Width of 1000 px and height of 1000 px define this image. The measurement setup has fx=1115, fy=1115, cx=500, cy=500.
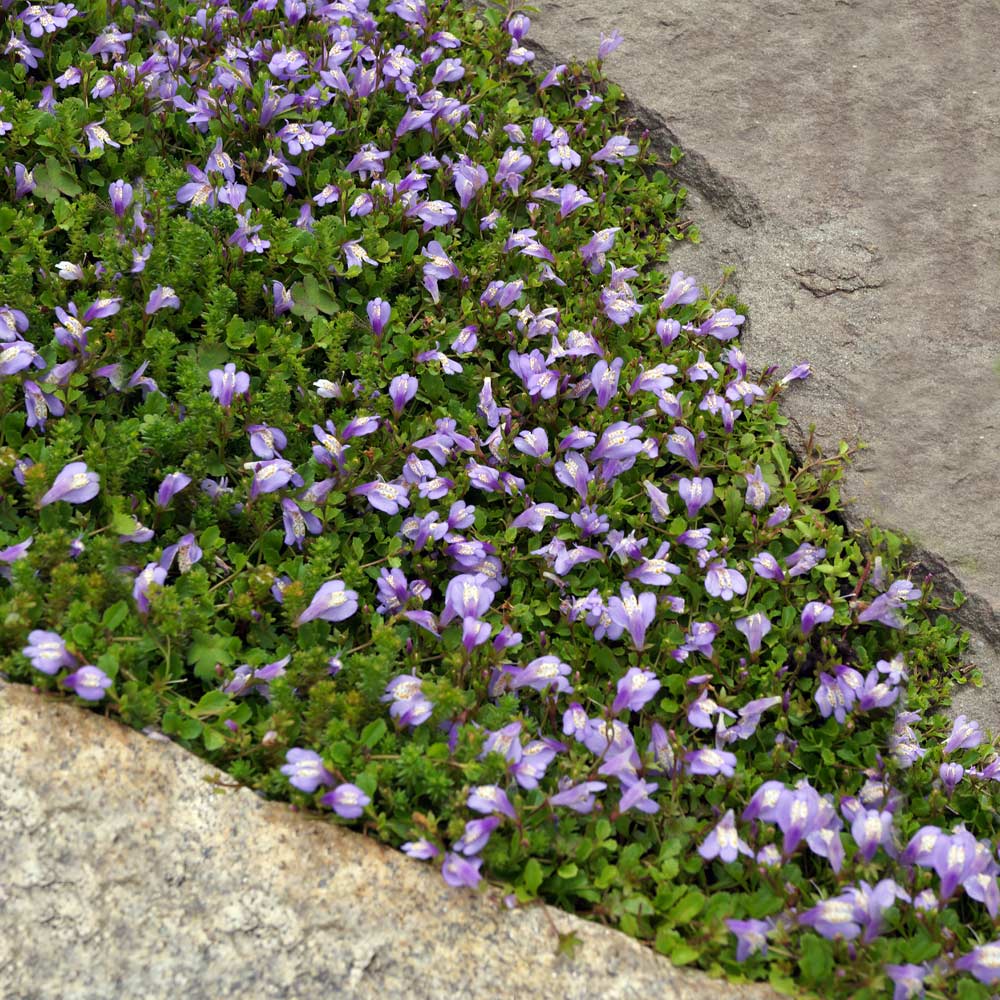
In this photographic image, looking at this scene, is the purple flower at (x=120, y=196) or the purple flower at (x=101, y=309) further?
the purple flower at (x=120, y=196)

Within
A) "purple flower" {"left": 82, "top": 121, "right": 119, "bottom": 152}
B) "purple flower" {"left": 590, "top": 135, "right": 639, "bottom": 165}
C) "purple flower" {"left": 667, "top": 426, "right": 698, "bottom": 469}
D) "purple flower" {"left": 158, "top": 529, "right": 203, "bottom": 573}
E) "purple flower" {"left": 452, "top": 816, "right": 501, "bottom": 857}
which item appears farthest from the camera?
"purple flower" {"left": 590, "top": 135, "right": 639, "bottom": 165}

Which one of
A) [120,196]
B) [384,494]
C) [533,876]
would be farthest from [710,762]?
[120,196]

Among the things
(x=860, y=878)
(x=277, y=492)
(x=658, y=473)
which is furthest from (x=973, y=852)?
(x=277, y=492)

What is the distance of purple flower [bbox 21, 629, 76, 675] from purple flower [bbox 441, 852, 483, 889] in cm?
111

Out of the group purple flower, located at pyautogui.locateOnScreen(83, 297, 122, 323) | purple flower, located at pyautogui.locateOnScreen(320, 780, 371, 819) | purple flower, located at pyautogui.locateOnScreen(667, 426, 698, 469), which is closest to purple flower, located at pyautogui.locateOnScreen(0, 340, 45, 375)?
purple flower, located at pyautogui.locateOnScreen(83, 297, 122, 323)

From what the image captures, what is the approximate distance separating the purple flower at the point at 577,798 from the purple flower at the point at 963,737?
1.29m

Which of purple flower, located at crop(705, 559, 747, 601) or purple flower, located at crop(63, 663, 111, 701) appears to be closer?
purple flower, located at crop(63, 663, 111, 701)

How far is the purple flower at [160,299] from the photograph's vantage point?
381 centimetres

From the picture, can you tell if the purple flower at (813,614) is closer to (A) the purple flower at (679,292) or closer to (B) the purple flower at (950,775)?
(B) the purple flower at (950,775)

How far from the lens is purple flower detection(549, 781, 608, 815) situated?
2.99 m

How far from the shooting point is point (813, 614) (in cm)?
368

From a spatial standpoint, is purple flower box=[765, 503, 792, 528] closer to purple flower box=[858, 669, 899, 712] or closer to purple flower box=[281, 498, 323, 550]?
purple flower box=[858, 669, 899, 712]

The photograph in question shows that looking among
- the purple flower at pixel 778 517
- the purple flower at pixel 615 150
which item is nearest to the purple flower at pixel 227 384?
the purple flower at pixel 778 517

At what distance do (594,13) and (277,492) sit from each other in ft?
11.4
